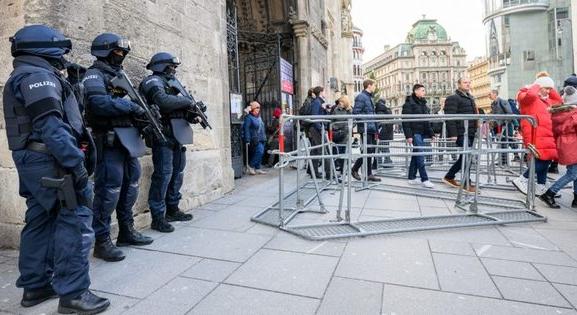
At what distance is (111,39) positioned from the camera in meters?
3.47

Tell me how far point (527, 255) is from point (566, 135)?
8.53 feet

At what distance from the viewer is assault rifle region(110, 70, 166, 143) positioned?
345cm

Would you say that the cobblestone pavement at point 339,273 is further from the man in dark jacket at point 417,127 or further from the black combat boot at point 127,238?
the man in dark jacket at point 417,127

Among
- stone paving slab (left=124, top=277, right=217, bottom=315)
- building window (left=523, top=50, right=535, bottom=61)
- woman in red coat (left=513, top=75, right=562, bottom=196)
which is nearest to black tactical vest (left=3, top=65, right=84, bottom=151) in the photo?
stone paving slab (left=124, top=277, right=217, bottom=315)

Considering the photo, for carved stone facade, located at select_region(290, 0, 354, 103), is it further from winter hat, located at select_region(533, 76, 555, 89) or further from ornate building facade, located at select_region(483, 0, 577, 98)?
ornate building facade, located at select_region(483, 0, 577, 98)

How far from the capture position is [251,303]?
2.56 m

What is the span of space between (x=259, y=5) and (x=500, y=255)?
11384mm

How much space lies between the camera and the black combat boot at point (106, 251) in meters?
3.40

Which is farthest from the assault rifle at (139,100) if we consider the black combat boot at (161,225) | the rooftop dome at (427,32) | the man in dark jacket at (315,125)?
the rooftop dome at (427,32)

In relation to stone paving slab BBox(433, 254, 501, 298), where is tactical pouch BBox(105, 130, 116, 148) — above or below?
above

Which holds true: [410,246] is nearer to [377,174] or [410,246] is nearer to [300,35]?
[377,174]

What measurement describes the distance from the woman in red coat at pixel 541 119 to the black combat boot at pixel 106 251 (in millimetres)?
4887

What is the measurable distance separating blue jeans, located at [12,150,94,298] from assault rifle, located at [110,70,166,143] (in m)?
1.14

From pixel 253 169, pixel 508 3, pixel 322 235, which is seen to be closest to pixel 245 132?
pixel 253 169
